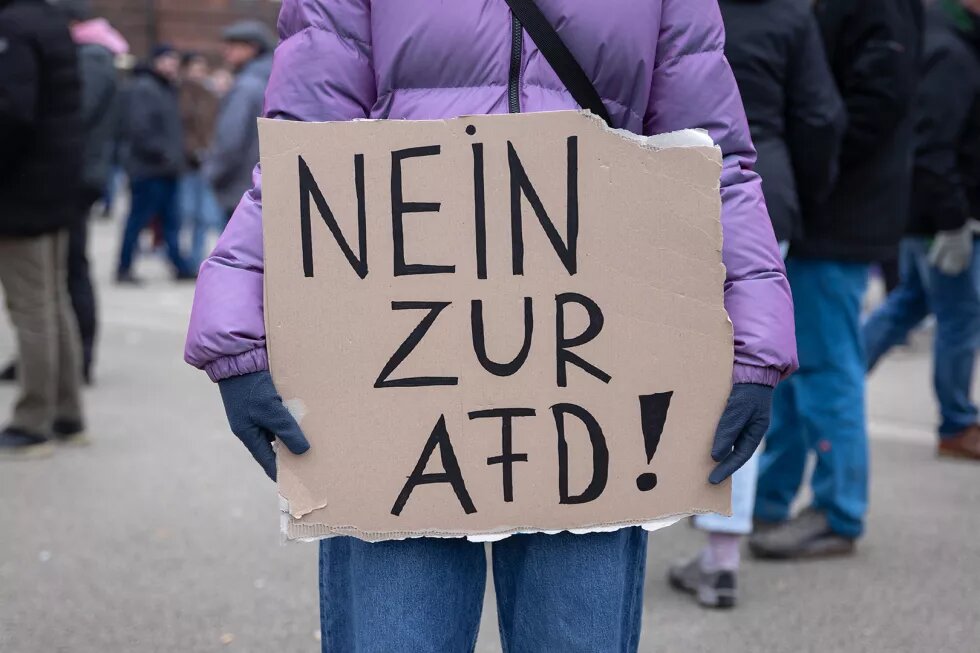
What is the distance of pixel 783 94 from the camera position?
4066 millimetres

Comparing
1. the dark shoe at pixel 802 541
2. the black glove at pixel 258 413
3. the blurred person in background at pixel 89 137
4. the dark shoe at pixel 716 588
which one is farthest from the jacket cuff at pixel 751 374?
the blurred person in background at pixel 89 137

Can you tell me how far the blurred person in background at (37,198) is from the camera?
5574 millimetres

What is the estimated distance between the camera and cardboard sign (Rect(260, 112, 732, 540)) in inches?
83.7

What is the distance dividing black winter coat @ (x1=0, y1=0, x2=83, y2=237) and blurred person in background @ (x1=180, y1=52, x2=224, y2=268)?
7689 millimetres

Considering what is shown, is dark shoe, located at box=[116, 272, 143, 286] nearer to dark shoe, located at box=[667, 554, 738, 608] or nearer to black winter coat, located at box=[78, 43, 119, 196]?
black winter coat, located at box=[78, 43, 119, 196]

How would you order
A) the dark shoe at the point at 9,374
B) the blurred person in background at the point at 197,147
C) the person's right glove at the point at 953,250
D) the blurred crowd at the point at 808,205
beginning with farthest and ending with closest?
the blurred person in background at the point at 197,147
the dark shoe at the point at 9,374
the person's right glove at the point at 953,250
the blurred crowd at the point at 808,205

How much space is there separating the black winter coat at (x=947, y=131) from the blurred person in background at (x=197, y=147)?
8890 mm

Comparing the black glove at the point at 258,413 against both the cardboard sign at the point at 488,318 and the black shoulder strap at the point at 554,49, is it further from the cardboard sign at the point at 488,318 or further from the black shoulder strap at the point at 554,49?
the black shoulder strap at the point at 554,49

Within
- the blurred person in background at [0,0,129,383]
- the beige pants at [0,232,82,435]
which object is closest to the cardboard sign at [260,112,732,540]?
the beige pants at [0,232,82,435]

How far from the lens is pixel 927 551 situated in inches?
186

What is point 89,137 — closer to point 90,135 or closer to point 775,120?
point 90,135

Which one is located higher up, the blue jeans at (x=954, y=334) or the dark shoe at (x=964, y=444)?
the blue jeans at (x=954, y=334)

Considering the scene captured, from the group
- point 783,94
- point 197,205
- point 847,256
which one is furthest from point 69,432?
point 197,205

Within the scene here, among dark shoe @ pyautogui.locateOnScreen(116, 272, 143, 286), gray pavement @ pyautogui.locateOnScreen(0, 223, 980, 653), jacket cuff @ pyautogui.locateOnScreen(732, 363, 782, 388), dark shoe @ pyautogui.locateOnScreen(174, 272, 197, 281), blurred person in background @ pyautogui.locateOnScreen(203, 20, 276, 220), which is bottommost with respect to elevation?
dark shoe @ pyautogui.locateOnScreen(174, 272, 197, 281)
